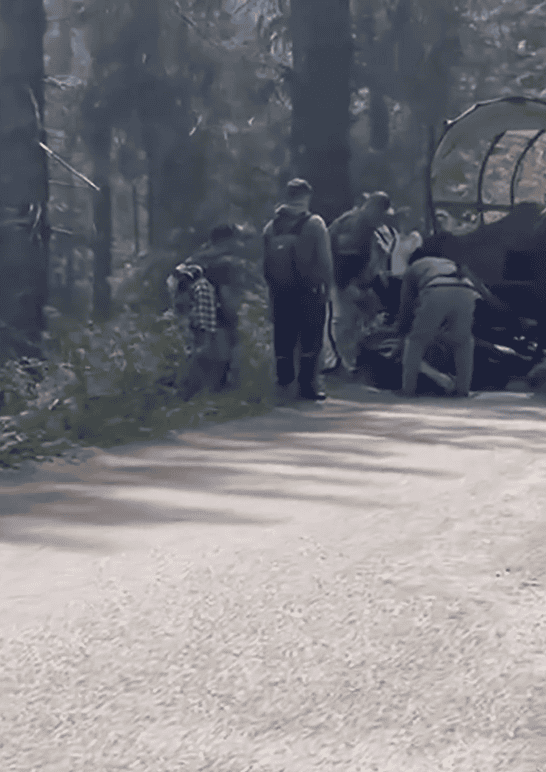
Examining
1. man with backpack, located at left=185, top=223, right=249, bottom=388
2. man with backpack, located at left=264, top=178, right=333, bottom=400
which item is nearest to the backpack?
man with backpack, located at left=264, top=178, right=333, bottom=400

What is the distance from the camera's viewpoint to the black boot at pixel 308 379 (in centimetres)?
1150

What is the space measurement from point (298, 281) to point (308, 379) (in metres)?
0.90

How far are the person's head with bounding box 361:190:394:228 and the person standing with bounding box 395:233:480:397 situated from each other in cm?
56

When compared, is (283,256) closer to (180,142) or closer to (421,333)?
(421,333)

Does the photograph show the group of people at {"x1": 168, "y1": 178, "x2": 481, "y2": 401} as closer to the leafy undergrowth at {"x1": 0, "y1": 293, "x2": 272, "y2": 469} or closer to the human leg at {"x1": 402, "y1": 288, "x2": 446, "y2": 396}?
the human leg at {"x1": 402, "y1": 288, "x2": 446, "y2": 396}

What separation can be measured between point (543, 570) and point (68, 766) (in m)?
2.76

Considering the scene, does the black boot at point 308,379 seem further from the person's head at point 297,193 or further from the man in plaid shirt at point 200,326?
the person's head at point 297,193

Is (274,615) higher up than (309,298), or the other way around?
(309,298)

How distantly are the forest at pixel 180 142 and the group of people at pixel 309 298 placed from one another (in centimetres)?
26

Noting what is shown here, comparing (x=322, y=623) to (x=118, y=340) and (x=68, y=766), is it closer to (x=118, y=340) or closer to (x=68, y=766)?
(x=68, y=766)

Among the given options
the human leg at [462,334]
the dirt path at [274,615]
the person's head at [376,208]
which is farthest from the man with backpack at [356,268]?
the dirt path at [274,615]

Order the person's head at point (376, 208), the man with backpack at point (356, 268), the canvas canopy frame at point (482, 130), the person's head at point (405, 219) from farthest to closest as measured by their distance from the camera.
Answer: the person's head at point (405, 219) → the canvas canopy frame at point (482, 130) → the man with backpack at point (356, 268) → the person's head at point (376, 208)

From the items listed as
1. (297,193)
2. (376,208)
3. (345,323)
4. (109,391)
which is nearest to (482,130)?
(376,208)

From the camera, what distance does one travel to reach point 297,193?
11.1 metres
